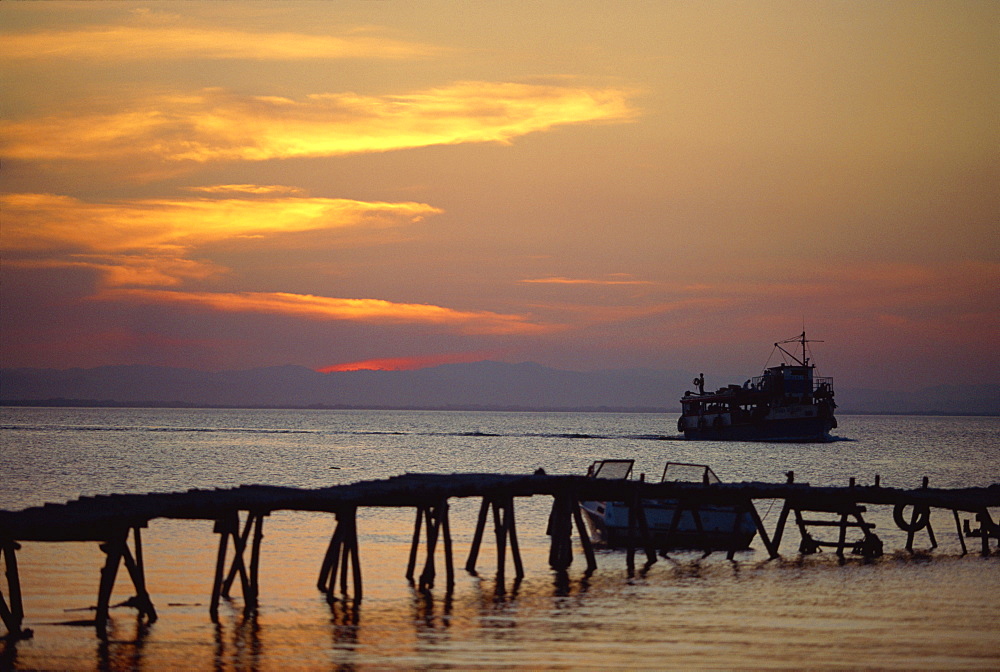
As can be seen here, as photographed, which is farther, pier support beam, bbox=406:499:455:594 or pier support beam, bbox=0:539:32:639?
pier support beam, bbox=406:499:455:594

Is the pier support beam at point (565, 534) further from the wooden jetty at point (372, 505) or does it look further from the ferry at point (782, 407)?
the ferry at point (782, 407)

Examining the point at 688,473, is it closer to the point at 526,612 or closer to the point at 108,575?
the point at 526,612

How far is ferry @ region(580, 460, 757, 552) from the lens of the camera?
3500 centimetres

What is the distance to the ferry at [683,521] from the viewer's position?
3500cm

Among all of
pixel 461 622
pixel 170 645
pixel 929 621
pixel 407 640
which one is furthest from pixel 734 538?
pixel 170 645

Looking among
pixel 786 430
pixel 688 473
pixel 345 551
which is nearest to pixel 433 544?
pixel 345 551

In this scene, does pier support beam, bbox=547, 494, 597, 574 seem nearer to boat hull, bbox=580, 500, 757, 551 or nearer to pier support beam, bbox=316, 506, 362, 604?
boat hull, bbox=580, 500, 757, 551

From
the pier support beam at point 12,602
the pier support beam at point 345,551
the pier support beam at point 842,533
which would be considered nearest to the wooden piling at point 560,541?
the pier support beam at point 345,551

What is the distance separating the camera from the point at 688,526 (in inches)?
1396

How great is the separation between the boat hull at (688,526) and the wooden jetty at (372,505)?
606mm

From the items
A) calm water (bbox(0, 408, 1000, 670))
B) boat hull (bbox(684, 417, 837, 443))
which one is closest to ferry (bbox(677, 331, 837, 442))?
boat hull (bbox(684, 417, 837, 443))

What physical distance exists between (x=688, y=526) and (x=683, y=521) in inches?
9.1

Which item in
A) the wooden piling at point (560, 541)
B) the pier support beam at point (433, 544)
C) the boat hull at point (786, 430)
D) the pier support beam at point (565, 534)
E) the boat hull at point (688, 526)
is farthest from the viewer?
the boat hull at point (786, 430)

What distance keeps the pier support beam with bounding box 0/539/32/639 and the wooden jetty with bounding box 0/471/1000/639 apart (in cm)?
2
